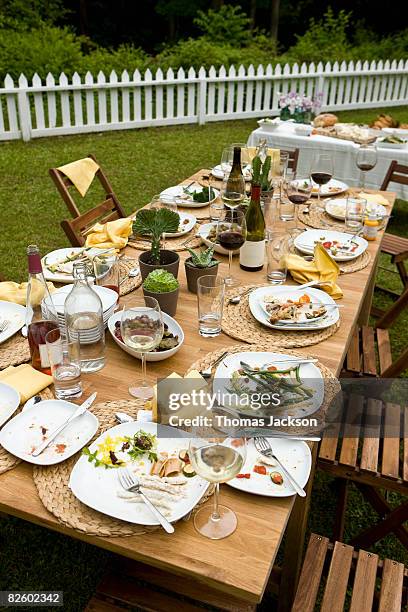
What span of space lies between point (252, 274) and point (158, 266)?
1.79 feet

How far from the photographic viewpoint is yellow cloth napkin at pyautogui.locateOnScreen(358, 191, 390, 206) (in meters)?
3.51

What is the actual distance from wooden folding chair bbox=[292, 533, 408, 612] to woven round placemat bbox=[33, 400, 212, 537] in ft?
1.96

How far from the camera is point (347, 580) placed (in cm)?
171

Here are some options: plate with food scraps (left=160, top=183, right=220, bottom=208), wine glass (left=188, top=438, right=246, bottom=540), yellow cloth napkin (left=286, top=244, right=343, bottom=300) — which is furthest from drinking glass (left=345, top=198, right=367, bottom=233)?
wine glass (left=188, top=438, right=246, bottom=540)

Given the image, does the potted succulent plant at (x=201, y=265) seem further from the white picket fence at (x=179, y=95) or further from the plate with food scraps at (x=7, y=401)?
the white picket fence at (x=179, y=95)

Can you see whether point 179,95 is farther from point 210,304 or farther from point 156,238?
point 210,304

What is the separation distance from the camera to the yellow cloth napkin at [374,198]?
3.51 metres

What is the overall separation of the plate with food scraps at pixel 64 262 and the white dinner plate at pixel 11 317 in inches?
11.5

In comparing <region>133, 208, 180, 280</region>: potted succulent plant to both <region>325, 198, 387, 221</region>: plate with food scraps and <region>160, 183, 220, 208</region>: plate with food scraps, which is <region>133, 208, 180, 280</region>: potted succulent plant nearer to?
<region>160, 183, 220, 208</region>: plate with food scraps

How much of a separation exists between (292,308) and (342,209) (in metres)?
1.38

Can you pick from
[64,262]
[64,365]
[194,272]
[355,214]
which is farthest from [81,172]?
[64,365]

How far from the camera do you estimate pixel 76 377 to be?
1686mm

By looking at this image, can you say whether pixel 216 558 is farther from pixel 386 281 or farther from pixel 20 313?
pixel 386 281

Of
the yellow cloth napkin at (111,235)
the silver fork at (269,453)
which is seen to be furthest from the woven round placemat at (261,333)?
the yellow cloth napkin at (111,235)
